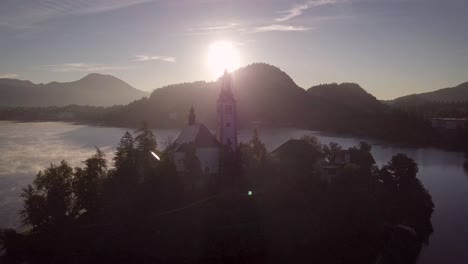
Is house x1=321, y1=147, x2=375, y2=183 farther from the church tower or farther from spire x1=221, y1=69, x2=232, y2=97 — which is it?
spire x1=221, y1=69, x2=232, y2=97

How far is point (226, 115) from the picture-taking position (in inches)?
1141

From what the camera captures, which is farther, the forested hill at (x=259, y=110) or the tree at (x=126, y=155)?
the forested hill at (x=259, y=110)

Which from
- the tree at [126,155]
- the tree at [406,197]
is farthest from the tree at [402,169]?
the tree at [126,155]

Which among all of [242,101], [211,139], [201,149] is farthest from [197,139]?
[242,101]

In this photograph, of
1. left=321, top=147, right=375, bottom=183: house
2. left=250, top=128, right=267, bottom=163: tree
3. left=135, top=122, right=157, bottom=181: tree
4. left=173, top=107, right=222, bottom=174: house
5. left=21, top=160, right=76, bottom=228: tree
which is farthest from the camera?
left=321, top=147, right=375, bottom=183: house

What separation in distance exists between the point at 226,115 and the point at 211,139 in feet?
7.70

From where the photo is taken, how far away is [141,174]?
25.4 m

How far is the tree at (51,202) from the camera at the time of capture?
21594 mm

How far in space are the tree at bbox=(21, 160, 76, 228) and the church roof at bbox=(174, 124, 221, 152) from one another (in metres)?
7.07

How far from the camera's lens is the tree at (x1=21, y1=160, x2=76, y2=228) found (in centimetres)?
2159

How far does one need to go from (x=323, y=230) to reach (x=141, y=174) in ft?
36.6

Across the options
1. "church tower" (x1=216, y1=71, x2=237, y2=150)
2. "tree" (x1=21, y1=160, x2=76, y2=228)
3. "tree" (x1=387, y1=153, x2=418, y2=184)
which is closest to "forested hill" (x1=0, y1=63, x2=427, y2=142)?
"tree" (x1=387, y1=153, x2=418, y2=184)

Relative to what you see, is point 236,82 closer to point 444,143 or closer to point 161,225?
point 444,143

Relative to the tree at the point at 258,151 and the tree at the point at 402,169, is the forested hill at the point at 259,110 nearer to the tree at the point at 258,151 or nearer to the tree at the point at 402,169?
the tree at the point at 402,169
